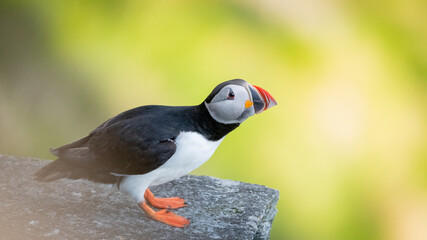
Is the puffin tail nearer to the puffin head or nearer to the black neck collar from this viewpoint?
the black neck collar

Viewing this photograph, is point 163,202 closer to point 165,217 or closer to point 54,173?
point 165,217

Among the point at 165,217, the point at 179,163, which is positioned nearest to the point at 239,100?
the point at 179,163

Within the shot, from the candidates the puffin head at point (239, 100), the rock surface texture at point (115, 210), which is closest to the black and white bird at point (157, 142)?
the puffin head at point (239, 100)

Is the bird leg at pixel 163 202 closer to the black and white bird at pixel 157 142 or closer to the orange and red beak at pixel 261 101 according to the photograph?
the black and white bird at pixel 157 142

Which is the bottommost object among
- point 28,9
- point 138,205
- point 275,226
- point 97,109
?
point 275,226

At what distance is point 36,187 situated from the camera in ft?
10.3

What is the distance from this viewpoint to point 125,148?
105 inches

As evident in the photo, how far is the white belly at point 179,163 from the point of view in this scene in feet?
8.73

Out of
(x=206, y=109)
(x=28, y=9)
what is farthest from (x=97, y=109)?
(x=206, y=109)

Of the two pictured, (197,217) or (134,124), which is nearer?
(134,124)

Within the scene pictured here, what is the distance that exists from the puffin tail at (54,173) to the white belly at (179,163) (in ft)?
0.82

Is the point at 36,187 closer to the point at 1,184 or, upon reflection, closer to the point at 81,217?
the point at 1,184

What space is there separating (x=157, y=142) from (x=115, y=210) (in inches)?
19.8

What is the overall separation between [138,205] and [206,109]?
1.85 ft
